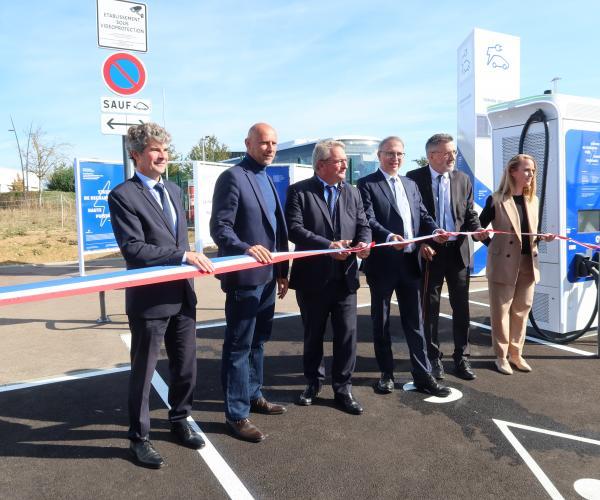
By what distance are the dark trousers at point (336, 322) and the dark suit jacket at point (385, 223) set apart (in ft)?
1.17

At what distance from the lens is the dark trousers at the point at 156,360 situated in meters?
3.09

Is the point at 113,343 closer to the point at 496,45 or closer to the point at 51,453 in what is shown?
the point at 51,453

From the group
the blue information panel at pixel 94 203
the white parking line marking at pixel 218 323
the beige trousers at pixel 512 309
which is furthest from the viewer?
the blue information panel at pixel 94 203

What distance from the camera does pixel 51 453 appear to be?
130 inches

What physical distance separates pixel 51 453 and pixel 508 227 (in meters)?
4.17

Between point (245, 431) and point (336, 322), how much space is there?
1062 mm

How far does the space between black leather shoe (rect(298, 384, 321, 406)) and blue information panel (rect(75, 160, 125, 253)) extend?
5022 millimetres

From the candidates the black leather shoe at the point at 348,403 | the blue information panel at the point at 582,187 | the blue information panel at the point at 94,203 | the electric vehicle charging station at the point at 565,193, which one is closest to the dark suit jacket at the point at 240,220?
the black leather shoe at the point at 348,403

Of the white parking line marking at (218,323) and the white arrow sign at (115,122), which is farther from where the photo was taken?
the white parking line marking at (218,323)

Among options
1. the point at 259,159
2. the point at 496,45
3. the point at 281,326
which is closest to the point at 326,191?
the point at 259,159

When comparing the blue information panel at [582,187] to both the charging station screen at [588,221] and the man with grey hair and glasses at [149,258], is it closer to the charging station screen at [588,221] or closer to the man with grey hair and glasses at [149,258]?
the charging station screen at [588,221]

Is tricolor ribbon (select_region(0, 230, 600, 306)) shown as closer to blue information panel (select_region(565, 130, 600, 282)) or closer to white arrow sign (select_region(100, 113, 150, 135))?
white arrow sign (select_region(100, 113, 150, 135))

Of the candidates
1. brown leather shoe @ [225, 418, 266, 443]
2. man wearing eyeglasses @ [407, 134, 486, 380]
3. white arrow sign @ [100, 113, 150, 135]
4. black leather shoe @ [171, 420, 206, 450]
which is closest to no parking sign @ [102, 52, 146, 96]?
white arrow sign @ [100, 113, 150, 135]

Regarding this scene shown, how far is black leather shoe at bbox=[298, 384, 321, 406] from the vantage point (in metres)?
4.02
